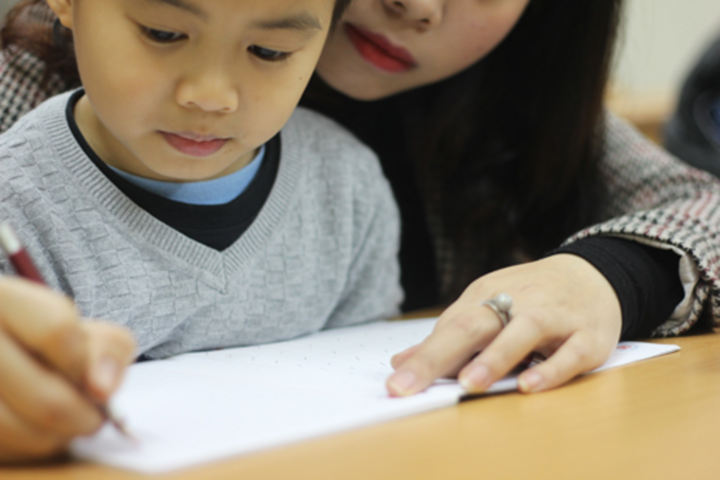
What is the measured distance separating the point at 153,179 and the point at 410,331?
11.6 inches

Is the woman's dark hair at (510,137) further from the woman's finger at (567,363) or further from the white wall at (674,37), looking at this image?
the white wall at (674,37)

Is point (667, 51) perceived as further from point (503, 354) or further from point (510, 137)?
point (503, 354)

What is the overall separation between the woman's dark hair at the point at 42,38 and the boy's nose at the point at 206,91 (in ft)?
1.13

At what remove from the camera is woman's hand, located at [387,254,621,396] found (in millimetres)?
511

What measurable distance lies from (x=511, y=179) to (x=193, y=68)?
0.67 metres

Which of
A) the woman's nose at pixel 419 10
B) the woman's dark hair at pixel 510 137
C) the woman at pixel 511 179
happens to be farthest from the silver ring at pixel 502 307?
the woman's dark hair at pixel 510 137

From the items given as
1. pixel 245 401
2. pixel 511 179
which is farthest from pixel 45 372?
pixel 511 179

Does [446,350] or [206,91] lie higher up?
[206,91]

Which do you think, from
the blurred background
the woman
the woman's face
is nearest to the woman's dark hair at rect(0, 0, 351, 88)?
the woman

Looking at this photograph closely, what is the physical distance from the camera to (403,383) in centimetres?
49

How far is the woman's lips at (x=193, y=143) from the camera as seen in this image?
0.60 m

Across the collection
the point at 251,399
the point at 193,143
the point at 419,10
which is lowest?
the point at 251,399

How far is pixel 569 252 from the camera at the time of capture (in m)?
0.72

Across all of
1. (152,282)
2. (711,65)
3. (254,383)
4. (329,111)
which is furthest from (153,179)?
(711,65)
